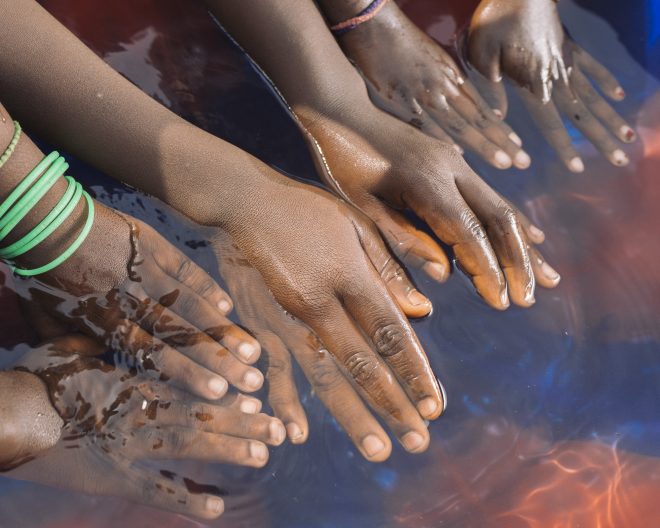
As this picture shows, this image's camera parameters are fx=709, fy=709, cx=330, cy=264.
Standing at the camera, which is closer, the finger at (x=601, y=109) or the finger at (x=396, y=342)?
the finger at (x=396, y=342)

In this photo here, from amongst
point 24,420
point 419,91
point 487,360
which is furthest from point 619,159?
point 24,420

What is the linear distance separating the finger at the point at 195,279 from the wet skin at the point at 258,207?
0.17ft

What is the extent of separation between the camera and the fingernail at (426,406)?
1124 millimetres

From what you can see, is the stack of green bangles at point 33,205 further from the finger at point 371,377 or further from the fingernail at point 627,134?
the fingernail at point 627,134

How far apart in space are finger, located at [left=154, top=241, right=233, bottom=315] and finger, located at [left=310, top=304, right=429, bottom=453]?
15 cm

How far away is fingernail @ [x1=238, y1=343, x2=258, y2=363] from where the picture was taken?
1099mm

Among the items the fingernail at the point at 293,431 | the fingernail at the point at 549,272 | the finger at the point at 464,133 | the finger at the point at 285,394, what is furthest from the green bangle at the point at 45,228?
the fingernail at the point at 549,272

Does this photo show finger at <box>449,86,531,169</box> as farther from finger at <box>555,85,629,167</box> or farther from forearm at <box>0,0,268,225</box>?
forearm at <box>0,0,268,225</box>

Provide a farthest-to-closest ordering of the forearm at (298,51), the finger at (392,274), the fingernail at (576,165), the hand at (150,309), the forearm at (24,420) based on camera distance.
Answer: the fingernail at (576,165)
the forearm at (298,51)
the finger at (392,274)
the hand at (150,309)
the forearm at (24,420)

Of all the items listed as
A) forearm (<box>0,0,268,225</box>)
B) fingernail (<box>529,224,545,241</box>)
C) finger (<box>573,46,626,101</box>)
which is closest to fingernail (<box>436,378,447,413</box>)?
fingernail (<box>529,224,545,241</box>)

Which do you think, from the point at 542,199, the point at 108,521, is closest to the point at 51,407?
the point at 108,521

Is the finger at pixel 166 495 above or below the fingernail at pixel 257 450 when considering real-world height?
above

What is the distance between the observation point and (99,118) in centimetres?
118

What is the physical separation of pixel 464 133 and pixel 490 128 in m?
0.06
